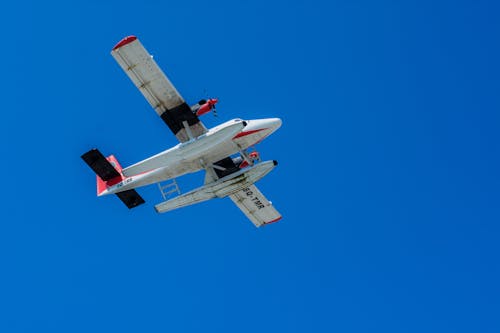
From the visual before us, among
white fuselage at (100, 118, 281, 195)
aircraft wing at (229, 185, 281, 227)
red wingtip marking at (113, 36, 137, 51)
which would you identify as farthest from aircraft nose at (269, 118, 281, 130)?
red wingtip marking at (113, 36, 137, 51)

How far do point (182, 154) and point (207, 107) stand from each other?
2.49 metres

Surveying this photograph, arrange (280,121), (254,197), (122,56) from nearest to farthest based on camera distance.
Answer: (122,56), (280,121), (254,197)

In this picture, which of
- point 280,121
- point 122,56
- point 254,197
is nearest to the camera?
point 122,56

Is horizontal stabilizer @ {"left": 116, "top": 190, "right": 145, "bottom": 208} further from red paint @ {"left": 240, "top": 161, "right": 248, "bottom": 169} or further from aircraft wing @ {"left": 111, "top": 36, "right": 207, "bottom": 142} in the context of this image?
red paint @ {"left": 240, "top": 161, "right": 248, "bottom": 169}

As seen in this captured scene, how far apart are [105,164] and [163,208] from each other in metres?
3.55

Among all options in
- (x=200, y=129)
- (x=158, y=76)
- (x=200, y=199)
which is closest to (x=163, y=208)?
(x=200, y=199)

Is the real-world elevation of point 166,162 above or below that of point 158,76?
below

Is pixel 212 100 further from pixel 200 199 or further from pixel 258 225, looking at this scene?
pixel 258 225

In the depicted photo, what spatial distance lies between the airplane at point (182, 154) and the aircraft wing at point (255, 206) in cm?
271

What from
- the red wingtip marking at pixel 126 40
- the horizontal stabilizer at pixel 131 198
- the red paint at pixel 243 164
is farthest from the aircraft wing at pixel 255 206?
the red wingtip marking at pixel 126 40

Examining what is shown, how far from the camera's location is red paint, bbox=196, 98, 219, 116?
108 feet

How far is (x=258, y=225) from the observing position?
38688 millimetres

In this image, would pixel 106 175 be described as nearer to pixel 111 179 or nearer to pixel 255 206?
pixel 111 179

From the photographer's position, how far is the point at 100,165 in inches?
1330
